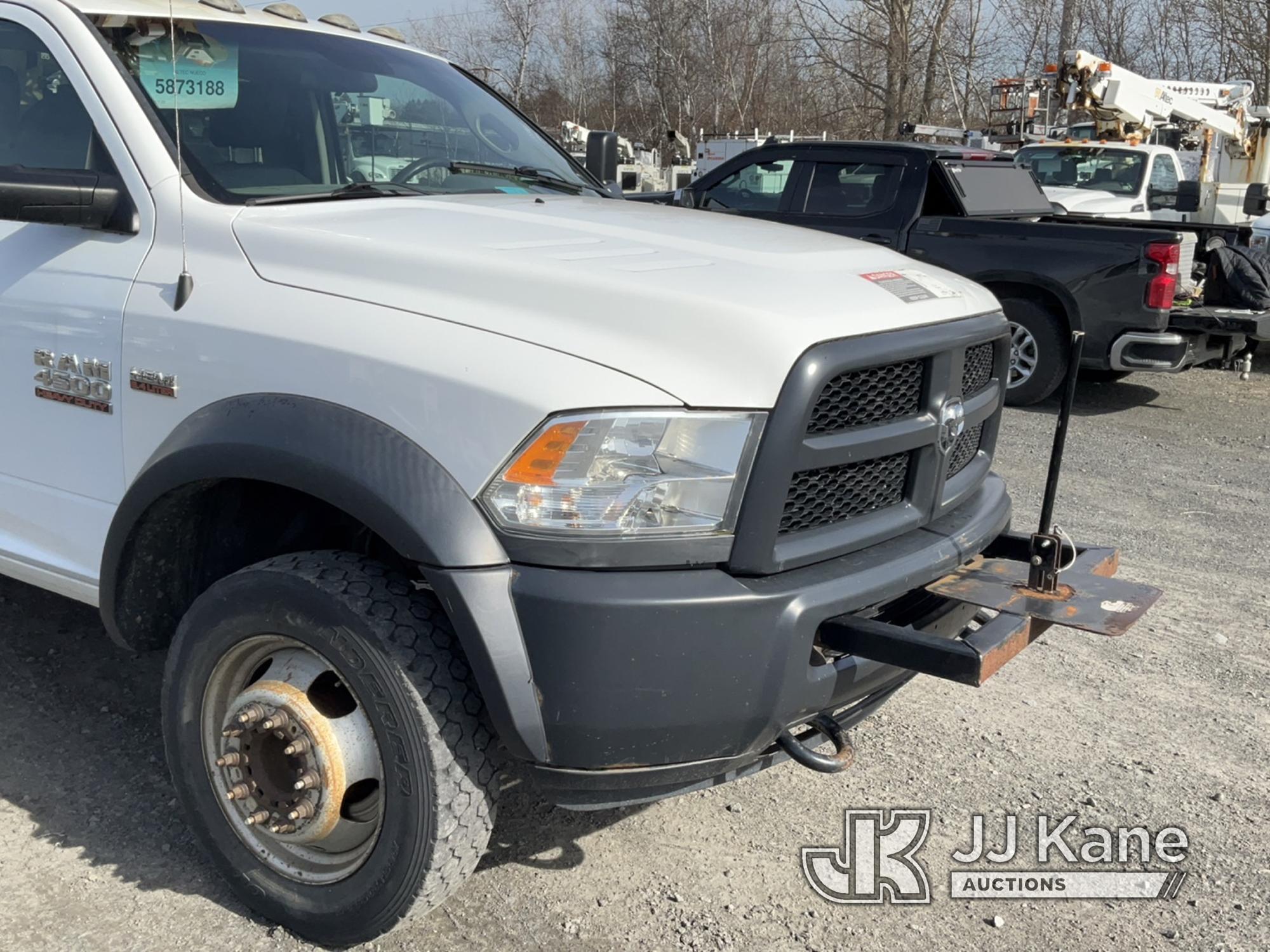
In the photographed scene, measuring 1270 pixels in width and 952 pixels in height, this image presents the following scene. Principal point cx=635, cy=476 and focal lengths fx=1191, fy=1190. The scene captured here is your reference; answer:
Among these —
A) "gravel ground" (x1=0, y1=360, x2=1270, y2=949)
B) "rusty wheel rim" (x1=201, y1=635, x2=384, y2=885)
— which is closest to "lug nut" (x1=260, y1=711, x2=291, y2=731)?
"rusty wheel rim" (x1=201, y1=635, x2=384, y2=885)

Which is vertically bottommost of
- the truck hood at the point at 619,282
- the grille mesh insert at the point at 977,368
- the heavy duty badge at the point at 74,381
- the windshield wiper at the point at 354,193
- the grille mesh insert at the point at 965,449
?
the grille mesh insert at the point at 965,449

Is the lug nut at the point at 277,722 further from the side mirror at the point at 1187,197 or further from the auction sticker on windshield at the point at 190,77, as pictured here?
the side mirror at the point at 1187,197

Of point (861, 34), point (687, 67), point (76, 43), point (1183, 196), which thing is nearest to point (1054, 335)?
point (1183, 196)

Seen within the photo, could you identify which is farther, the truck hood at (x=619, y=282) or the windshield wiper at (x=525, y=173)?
the windshield wiper at (x=525, y=173)

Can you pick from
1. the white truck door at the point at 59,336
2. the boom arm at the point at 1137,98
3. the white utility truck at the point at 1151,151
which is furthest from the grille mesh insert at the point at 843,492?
the boom arm at the point at 1137,98

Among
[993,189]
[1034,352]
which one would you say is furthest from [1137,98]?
[1034,352]

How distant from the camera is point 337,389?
7.92ft

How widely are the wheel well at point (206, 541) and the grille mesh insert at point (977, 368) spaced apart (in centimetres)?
150

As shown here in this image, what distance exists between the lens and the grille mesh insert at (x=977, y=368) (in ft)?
9.90

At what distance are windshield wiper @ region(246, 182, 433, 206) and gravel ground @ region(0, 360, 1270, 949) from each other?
1.61m

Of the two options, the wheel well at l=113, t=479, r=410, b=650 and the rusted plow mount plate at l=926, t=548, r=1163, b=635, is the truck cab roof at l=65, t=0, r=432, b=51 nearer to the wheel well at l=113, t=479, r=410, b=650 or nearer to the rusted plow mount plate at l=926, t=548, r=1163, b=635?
the wheel well at l=113, t=479, r=410, b=650

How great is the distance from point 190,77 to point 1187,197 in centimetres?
1185

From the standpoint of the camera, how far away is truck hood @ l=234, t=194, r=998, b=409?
229cm

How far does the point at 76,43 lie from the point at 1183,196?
12.0m
